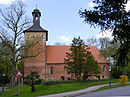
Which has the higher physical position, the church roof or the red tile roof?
the church roof

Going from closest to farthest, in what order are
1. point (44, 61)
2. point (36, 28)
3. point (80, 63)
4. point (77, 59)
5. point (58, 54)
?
point (80, 63)
point (77, 59)
point (36, 28)
point (44, 61)
point (58, 54)

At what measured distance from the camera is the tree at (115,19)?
675 centimetres

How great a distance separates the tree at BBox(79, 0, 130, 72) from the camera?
22.1 feet

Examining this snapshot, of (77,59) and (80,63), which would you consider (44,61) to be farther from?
(80,63)

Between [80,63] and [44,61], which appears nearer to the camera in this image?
[80,63]

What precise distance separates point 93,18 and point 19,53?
29.1 meters

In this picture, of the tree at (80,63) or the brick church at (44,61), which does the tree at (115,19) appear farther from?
the brick church at (44,61)

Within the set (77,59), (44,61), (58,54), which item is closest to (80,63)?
(77,59)

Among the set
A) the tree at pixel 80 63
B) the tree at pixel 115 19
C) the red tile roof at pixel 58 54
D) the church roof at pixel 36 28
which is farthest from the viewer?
the red tile roof at pixel 58 54

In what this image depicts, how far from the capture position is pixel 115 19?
6.85 metres

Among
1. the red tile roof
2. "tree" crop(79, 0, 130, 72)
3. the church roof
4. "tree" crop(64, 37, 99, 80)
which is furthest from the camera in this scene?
the red tile roof

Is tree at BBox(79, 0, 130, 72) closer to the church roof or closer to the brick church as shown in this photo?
the brick church

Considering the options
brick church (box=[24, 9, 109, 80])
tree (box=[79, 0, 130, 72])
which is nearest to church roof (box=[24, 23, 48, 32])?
brick church (box=[24, 9, 109, 80])

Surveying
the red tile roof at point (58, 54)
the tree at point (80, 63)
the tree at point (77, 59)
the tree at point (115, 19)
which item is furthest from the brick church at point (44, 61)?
the tree at point (115, 19)
